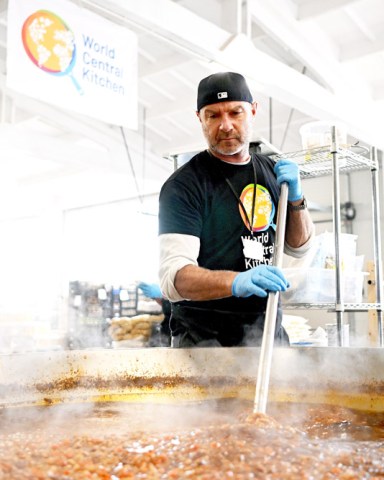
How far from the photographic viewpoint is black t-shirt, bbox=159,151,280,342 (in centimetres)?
194

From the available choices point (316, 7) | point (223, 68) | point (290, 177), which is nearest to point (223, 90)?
point (290, 177)

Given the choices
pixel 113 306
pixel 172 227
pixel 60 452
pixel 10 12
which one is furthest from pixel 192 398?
pixel 113 306

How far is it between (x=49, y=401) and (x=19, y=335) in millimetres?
4871

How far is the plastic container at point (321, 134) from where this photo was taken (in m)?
3.44

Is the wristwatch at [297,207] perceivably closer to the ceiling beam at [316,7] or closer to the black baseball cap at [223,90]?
the black baseball cap at [223,90]

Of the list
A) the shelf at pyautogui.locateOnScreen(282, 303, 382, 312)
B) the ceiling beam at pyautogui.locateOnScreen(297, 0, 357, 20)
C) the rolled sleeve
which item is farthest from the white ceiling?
the rolled sleeve

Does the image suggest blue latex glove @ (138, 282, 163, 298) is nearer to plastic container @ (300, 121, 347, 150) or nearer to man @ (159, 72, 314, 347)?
plastic container @ (300, 121, 347, 150)

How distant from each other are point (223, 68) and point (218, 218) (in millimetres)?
2794

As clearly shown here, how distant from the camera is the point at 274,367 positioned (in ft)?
5.77

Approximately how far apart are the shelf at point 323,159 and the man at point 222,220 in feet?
4.56

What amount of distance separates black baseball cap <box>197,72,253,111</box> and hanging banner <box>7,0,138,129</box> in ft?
4.84

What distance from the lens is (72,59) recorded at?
3.43m

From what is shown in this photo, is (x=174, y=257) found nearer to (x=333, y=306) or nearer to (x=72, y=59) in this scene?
(x=333, y=306)

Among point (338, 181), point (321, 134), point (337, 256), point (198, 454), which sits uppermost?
point (321, 134)
